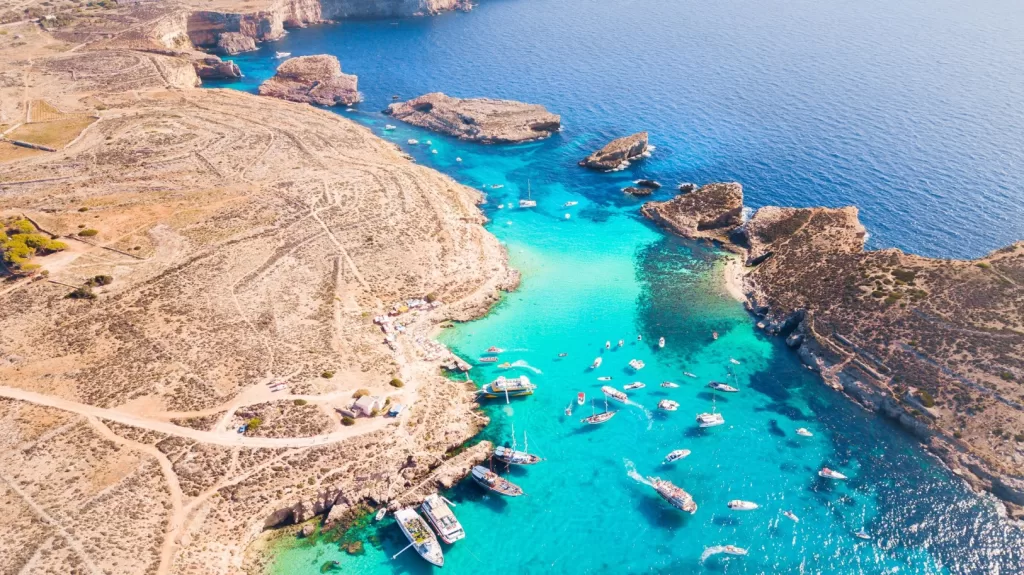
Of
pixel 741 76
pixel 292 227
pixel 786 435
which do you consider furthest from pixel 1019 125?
pixel 292 227

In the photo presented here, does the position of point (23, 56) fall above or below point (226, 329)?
above

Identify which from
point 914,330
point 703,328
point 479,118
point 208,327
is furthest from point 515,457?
point 479,118

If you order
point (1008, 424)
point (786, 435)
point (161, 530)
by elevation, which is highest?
point (1008, 424)

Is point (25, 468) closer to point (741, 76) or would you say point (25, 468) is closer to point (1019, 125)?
point (741, 76)

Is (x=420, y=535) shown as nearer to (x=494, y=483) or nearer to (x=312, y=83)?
(x=494, y=483)

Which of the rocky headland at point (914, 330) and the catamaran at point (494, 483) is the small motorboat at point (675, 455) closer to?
the catamaran at point (494, 483)

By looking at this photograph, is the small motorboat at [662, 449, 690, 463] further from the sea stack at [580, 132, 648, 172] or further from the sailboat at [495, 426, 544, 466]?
the sea stack at [580, 132, 648, 172]

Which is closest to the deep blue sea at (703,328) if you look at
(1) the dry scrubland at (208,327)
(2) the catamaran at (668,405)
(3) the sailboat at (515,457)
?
(2) the catamaran at (668,405)
